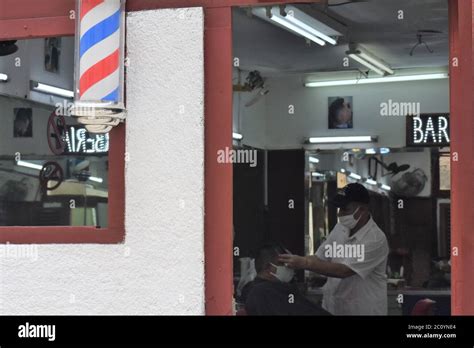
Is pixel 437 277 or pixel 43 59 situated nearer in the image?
pixel 437 277

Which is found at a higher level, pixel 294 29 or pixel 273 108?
pixel 294 29

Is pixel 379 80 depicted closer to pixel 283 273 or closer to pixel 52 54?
pixel 283 273

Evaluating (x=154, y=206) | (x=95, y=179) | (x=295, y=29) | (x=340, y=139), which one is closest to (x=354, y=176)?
(x=340, y=139)

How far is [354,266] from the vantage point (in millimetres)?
4582

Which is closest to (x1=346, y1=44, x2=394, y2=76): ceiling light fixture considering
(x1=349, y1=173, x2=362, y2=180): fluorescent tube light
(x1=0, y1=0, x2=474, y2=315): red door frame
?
(x1=0, y1=0, x2=474, y2=315): red door frame

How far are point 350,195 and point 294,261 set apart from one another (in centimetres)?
46

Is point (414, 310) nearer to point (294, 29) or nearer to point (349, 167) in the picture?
point (349, 167)

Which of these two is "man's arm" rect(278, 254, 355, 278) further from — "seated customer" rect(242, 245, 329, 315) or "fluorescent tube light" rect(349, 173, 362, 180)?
"fluorescent tube light" rect(349, 173, 362, 180)

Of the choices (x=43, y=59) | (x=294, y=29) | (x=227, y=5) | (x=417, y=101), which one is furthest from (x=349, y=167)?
(x=43, y=59)

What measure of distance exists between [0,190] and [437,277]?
2.45 metres

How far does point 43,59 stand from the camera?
492 cm

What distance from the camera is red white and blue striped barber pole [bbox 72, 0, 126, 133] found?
4617 millimetres

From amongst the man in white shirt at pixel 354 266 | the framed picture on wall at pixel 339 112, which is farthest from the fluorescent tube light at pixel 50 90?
the man in white shirt at pixel 354 266
